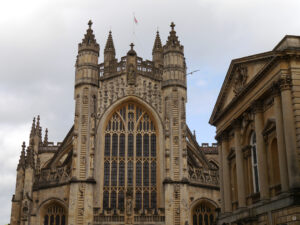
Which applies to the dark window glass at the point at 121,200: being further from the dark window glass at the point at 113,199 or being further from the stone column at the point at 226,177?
the stone column at the point at 226,177

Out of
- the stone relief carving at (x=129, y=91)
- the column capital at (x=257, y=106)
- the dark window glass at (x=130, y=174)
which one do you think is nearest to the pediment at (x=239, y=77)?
the column capital at (x=257, y=106)

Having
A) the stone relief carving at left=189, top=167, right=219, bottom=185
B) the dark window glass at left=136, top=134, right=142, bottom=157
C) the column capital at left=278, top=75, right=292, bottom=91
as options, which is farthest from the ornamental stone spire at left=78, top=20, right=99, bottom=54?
the column capital at left=278, top=75, right=292, bottom=91

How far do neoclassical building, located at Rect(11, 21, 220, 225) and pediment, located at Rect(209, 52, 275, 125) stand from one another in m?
8.10

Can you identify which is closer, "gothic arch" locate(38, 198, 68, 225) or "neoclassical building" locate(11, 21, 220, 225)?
"neoclassical building" locate(11, 21, 220, 225)

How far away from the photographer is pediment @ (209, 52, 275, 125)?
62.6 feet

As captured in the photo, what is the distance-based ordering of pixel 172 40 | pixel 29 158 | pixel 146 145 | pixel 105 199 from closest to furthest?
pixel 105 199
pixel 146 145
pixel 29 158
pixel 172 40

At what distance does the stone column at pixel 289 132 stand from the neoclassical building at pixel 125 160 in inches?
638

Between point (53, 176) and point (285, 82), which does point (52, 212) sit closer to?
point (53, 176)

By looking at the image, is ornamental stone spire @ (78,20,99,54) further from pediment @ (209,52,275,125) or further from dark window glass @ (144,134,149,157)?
pediment @ (209,52,275,125)


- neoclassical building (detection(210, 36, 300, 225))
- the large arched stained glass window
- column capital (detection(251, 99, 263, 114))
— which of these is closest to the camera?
neoclassical building (detection(210, 36, 300, 225))

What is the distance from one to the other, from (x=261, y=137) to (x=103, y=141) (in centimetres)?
1678

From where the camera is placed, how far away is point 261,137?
19.2m

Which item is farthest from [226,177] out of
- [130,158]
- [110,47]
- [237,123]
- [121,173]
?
[110,47]

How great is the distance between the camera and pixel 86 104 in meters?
33.6
